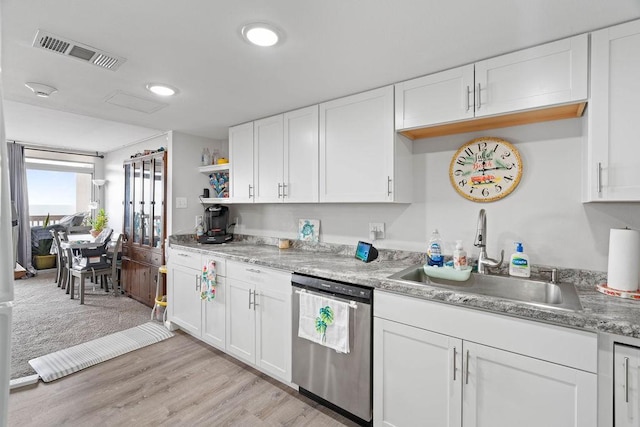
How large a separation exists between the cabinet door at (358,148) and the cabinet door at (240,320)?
3.32 ft

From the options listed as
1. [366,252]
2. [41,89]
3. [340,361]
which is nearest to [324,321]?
[340,361]

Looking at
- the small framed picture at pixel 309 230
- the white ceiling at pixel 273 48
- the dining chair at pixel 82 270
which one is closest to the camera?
the white ceiling at pixel 273 48

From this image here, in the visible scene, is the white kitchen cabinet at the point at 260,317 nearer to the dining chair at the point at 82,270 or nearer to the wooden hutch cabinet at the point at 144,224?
the wooden hutch cabinet at the point at 144,224

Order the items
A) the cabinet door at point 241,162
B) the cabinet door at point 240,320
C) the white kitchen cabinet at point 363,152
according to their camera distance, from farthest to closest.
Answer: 1. the cabinet door at point 241,162
2. the cabinet door at point 240,320
3. the white kitchen cabinet at point 363,152

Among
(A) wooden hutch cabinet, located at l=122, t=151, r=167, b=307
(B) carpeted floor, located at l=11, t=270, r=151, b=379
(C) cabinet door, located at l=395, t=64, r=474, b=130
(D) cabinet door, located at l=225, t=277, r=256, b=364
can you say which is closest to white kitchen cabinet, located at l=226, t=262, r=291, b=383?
(D) cabinet door, located at l=225, t=277, r=256, b=364

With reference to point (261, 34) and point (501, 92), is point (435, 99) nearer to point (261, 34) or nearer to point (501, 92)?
point (501, 92)

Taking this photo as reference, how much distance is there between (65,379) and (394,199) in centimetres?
290

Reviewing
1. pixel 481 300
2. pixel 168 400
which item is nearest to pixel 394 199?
pixel 481 300

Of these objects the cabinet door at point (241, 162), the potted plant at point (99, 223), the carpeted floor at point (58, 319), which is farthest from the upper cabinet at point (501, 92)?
the potted plant at point (99, 223)

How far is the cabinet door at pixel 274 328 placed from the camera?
2176 millimetres

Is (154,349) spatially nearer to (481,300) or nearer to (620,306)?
(481,300)

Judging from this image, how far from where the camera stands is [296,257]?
250 cm

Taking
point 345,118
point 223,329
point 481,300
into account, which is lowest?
point 223,329

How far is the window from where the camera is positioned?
5621 mm
